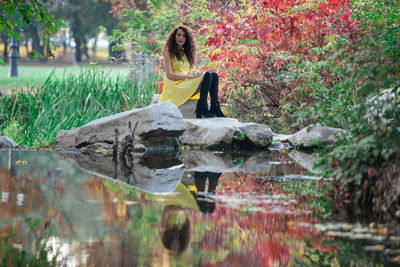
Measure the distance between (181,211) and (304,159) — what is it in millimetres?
4295

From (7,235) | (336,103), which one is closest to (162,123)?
(336,103)

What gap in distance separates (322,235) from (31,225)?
2.10 m

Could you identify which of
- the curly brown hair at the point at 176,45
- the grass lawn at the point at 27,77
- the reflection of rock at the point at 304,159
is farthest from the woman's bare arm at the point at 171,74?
the grass lawn at the point at 27,77

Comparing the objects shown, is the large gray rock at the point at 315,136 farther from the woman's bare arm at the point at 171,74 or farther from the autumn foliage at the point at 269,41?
the woman's bare arm at the point at 171,74

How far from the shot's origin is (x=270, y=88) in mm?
12688

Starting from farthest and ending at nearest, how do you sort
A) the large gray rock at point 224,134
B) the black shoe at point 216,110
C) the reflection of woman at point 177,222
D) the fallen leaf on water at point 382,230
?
the black shoe at point 216,110
the large gray rock at point 224,134
the fallen leaf on water at point 382,230
the reflection of woman at point 177,222

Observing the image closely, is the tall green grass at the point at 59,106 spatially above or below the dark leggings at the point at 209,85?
below

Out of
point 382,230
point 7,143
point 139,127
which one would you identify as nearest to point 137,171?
point 139,127

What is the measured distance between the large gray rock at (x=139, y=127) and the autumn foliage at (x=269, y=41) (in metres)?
2.12

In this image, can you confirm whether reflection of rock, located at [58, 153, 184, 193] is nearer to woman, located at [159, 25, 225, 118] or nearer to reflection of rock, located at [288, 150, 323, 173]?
reflection of rock, located at [288, 150, 323, 173]

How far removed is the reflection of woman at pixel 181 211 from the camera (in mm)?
4105

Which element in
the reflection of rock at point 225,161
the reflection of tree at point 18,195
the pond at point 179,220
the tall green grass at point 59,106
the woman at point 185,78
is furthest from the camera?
the woman at point 185,78

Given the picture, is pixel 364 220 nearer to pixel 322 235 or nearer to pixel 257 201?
pixel 322 235

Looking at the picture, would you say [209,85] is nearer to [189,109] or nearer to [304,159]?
[189,109]
